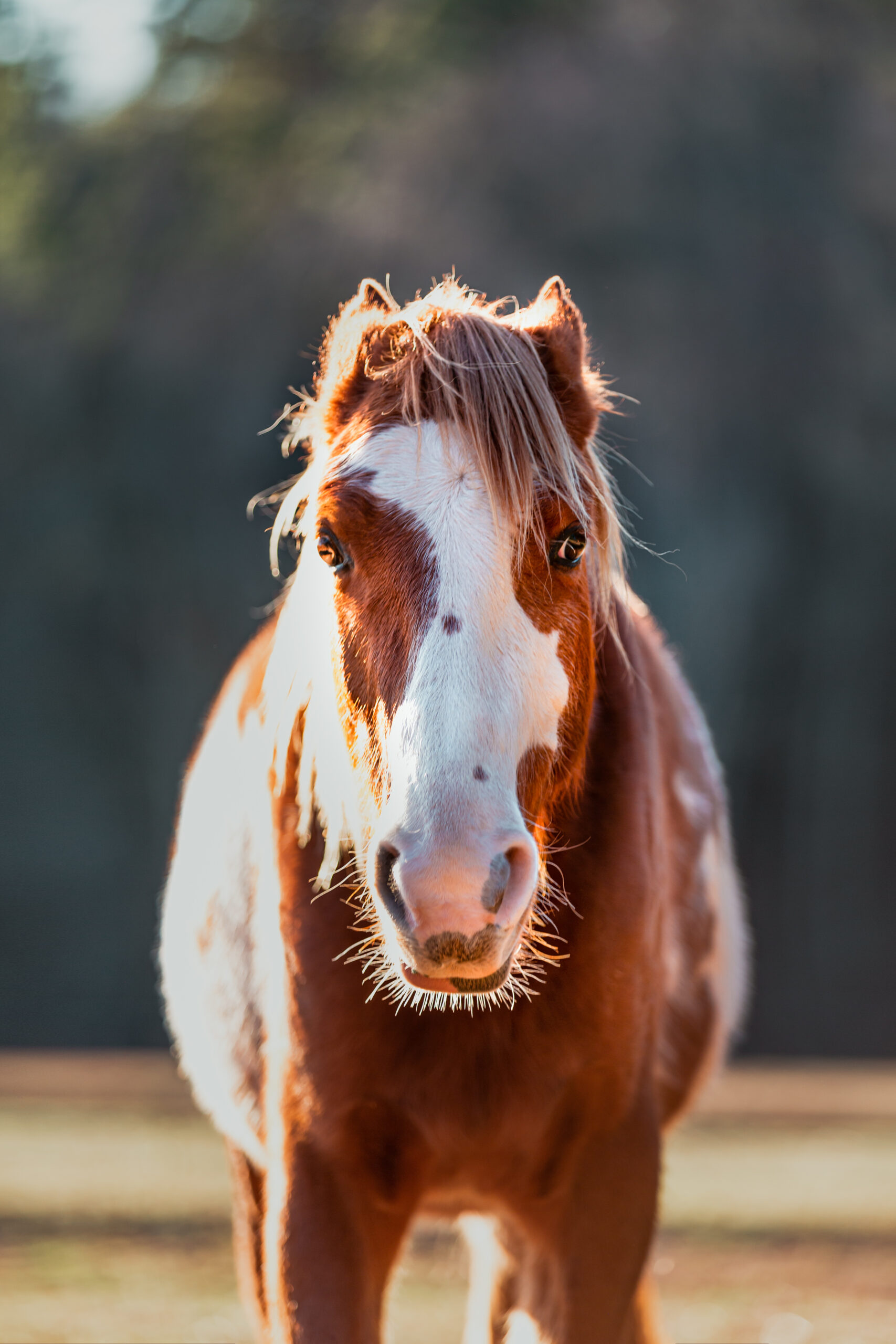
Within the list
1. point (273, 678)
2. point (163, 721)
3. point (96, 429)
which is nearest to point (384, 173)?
point (96, 429)

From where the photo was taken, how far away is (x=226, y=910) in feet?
10.5

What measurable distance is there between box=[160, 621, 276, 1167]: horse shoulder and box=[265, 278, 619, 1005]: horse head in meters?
0.55

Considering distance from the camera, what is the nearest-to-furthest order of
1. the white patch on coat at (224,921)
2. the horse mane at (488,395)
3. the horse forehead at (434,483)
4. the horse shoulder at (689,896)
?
the horse forehead at (434,483) → the horse mane at (488,395) → the white patch on coat at (224,921) → the horse shoulder at (689,896)

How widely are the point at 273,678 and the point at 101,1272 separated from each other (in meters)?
3.25

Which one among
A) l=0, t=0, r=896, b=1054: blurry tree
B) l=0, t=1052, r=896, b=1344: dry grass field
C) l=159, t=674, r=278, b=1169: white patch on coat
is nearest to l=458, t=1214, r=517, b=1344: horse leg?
l=0, t=1052, r=896, b=1344: dry grass field

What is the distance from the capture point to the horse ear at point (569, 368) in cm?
240

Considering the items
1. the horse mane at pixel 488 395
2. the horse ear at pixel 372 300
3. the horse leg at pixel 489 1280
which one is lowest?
the horse leg at pixel 489 1280

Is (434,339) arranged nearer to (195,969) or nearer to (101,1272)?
(195,969)

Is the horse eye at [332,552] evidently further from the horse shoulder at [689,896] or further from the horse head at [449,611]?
the horse shoulder at [689,896]

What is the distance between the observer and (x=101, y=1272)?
4.98 m

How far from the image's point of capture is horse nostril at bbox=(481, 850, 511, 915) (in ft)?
5.89

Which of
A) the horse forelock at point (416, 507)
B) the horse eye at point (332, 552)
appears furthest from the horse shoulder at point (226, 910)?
the horse eye at point (332, 552)

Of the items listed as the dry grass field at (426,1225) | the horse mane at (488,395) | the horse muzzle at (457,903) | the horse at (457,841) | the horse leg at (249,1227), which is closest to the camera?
the horse muzzle at (457,903)

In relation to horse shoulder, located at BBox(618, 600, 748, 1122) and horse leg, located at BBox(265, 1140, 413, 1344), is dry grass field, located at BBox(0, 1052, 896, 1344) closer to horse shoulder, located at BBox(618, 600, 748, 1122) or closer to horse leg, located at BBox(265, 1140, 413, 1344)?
horse leg, located at BBox(265, 1140, 413, 1344)
